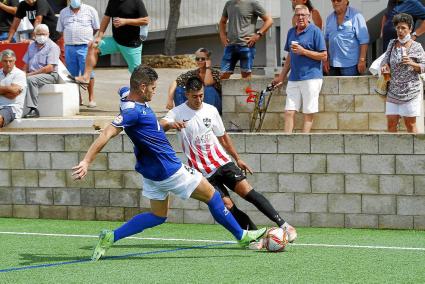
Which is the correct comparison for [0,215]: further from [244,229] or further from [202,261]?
[202,261]

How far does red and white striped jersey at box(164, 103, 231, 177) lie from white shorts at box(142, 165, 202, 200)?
88cm

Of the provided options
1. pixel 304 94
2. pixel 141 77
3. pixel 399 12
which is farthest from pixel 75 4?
pixel 141 77

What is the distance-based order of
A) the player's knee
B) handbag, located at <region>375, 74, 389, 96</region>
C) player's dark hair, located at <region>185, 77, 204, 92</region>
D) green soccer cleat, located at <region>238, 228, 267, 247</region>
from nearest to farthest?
green soccer cleat, located at <region>238, 228, 267, 247</region>
player's dark hair, located at <region>185, 77, 204, 92</region>
the player's knee
handbag, located at <region>375, 74, 389, 96</region>

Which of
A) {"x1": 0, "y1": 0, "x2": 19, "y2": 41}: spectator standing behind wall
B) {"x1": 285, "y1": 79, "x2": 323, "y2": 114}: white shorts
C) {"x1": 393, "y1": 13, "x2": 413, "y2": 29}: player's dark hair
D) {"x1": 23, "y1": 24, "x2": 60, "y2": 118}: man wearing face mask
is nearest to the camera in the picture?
{"x1": 393, "y1": 13, "x2": 413, "y2": 29}: player's dark hair

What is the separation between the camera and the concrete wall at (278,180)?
12562 mm

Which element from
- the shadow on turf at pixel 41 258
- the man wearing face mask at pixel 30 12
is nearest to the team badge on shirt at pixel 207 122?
the shadow on turf at pixel 41 258

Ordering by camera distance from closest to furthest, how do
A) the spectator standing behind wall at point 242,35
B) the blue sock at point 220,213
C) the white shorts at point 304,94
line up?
1. the blue sock at point 220,213
2. the white shorts at point 304,94
3. the spectator standing behind wall at point 242,35

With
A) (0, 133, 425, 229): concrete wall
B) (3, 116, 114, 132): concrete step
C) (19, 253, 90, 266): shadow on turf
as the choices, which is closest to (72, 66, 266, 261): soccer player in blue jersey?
(19, 253, 90, 266): shadow on turf

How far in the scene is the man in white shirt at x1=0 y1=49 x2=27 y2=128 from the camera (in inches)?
633

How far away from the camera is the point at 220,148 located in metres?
11.5

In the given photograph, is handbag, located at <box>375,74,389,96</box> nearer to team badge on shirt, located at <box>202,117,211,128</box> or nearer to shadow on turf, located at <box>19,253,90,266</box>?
team badge on shirt, located at <box>202,117,211,128</box>

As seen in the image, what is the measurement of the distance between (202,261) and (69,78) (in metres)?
8.13

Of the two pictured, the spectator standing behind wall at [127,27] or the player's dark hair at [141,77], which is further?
the spectator standing behind wall at [127,27]

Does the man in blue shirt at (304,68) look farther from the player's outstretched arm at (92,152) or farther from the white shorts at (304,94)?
the player's outstretched arm at (92,152)
